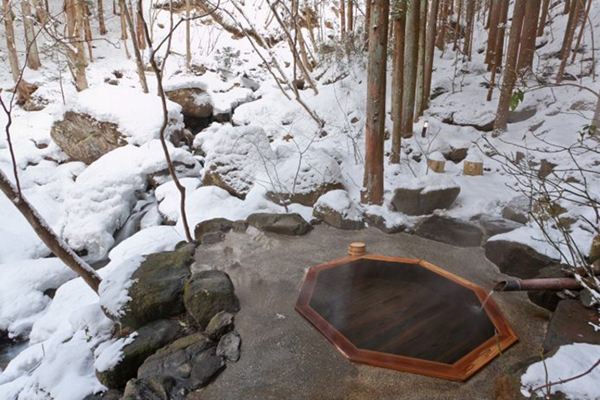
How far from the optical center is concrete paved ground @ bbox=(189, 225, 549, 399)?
6.41 feet

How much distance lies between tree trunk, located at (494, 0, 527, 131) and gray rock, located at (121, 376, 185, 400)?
6.24 m

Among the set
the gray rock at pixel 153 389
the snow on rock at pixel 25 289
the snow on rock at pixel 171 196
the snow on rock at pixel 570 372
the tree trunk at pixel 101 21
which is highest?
the tree trunk at pixel 101 21

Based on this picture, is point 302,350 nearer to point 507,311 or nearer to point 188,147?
point 507,311

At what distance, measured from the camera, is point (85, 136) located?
784 centimetres

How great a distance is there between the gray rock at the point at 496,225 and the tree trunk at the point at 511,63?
8.99ft

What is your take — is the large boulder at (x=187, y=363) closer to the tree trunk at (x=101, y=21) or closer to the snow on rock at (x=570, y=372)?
the snow on rock at (x=570, y=372)

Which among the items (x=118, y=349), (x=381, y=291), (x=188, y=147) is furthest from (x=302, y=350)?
(x=188, y=147)

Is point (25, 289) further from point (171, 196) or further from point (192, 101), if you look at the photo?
point (192, 101)

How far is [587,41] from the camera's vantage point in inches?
335

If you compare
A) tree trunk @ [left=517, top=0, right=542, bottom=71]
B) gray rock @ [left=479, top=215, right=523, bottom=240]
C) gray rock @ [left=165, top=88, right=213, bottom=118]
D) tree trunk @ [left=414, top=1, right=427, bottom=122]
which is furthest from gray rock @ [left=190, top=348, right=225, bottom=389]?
gray rock @ [left=165, top=88, right=213, bottom=118]

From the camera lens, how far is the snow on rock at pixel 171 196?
5766mm

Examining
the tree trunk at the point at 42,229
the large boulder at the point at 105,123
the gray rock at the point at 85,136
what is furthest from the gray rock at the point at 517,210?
the gray rock at the point at 85,136

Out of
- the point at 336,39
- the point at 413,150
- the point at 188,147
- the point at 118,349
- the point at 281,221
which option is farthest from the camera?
the point at 336,39

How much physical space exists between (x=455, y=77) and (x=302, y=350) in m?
9.15
